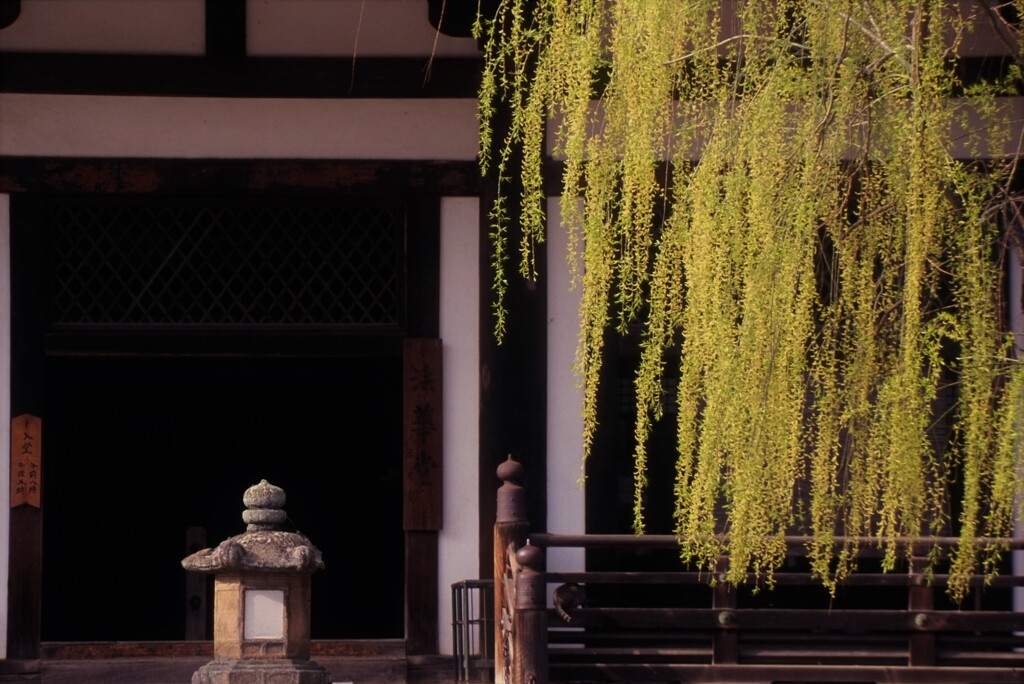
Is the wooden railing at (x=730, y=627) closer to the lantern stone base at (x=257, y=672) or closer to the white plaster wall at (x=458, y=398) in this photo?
the white plaster wall at (x=458, y=398)

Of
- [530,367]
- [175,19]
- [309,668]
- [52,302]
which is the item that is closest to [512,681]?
[309,668]

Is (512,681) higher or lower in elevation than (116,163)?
lower

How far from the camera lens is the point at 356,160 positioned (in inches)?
377

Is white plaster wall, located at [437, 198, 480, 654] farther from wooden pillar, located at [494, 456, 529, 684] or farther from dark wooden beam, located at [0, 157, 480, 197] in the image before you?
wooden pillar, located at [494, 456, 529, 684]

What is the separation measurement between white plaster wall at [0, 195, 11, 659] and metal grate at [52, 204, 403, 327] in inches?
13.1

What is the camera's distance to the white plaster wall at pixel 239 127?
9531 millimetres

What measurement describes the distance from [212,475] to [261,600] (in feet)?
16.0

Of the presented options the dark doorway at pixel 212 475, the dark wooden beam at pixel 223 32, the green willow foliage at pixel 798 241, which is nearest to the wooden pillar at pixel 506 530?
the green willow foliage at pixel 798 241

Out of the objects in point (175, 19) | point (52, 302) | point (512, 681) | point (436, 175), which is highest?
point (175, 19)

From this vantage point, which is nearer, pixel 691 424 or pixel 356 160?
pixel 691 424

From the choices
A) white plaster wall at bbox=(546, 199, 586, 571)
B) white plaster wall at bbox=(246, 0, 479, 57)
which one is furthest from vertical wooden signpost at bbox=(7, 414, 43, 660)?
white plaster wall at bbox=(546, 199, 586, 571)

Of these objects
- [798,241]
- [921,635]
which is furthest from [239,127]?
[798,241]

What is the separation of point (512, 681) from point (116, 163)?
12.9 feet

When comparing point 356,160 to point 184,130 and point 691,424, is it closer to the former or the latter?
point 184,130
